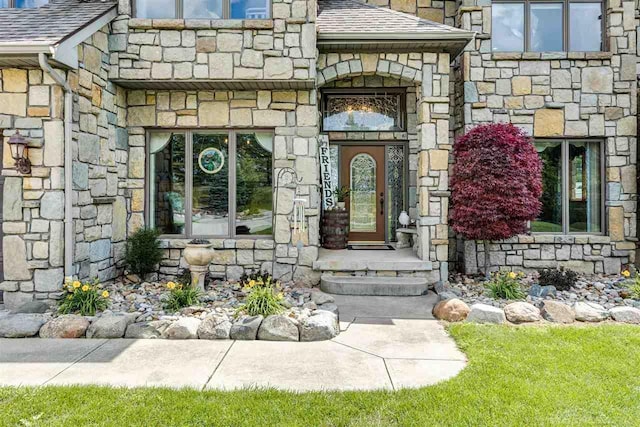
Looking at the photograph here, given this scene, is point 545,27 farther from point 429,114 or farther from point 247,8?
point 247,8

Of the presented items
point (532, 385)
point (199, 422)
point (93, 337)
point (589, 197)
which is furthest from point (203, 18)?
point (589, 197)

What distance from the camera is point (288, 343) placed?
4.01 meters

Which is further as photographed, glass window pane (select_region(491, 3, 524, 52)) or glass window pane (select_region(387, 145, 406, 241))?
glass window pane (select_region(387, 145, 406, 241))

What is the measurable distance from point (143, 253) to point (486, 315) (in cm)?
466

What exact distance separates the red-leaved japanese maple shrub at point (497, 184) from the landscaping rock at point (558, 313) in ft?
5.15

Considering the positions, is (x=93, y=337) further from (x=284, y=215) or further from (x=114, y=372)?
(x=284, y=215)

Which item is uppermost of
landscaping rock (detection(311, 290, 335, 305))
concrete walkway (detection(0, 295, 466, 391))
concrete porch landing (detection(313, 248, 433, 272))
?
concrete porch landing (detection(313, 248, 433, 272))

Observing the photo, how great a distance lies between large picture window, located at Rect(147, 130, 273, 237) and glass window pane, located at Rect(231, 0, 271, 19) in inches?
67.1

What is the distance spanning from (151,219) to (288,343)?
3.68 meters

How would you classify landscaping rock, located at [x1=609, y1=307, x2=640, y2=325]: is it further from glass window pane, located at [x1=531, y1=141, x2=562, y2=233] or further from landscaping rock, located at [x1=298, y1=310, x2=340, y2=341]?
landscaping rock, located at [x1=298, y1=310, x2=340, y2=341]

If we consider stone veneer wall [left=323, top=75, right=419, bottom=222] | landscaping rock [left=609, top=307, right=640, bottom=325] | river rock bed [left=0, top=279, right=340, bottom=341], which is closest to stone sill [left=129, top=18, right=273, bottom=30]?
stone veneer wall [left=323, top=75, right=419, bottom=222]

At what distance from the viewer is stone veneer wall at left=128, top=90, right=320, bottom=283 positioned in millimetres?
6285

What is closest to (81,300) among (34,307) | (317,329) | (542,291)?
(34,307)

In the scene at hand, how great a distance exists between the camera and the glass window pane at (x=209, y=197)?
6.58m
